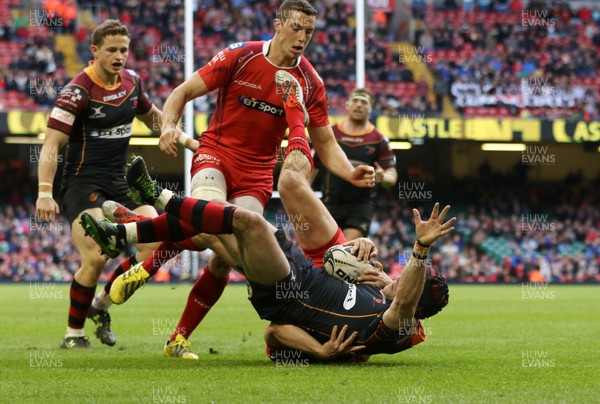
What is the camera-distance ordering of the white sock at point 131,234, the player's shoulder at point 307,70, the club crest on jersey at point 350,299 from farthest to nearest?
the player's shoulder at point 307,70, the club crest on jersey at point 350,299, the white sock at point 131,234

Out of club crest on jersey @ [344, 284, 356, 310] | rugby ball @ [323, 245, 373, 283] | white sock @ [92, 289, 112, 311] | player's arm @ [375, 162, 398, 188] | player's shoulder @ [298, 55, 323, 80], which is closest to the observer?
club crest on jersey @ [344, 284, 356, 310]

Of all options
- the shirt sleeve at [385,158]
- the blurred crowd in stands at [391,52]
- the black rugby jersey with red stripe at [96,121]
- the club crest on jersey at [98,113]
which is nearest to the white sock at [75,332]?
the black rugby jersey with red stripe at [96,121]

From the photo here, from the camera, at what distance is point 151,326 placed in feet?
36.0

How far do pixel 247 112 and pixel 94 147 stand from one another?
164 cm

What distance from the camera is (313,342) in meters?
6.39

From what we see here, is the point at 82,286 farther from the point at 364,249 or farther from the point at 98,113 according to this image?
the point at 364,249

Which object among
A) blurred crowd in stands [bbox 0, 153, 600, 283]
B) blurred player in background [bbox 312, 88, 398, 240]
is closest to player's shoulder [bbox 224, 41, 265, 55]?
blurred player in background [bbox 312, 88, 398, 240]

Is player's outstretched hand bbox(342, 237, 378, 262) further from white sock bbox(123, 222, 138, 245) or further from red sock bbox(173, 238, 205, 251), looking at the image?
white sock bbox(123, 222, 138, 245)

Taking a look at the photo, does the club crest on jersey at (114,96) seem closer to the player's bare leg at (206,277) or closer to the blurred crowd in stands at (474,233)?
the player's bare leg at (206,277)

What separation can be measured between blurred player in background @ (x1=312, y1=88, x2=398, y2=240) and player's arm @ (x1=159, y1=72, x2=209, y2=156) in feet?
13.6

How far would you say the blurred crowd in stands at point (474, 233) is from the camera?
26953 millimetres

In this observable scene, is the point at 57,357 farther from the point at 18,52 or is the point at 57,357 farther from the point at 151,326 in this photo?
the point at 18,52

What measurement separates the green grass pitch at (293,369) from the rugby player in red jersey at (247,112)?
597 millimetres

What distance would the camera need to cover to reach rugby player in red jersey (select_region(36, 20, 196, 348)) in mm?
8039
